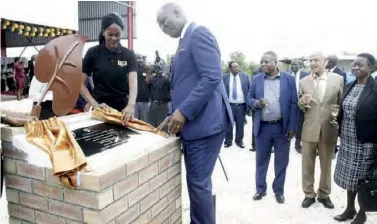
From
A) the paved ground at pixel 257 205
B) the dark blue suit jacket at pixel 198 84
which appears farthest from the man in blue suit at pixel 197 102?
the paved ground at pixel 257 205

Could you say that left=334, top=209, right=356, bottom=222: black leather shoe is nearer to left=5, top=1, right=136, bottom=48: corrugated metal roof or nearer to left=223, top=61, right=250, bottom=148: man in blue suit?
left=223, top=61, right=250, bottom=148: man in blue suit

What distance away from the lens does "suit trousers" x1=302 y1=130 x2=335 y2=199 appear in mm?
3488

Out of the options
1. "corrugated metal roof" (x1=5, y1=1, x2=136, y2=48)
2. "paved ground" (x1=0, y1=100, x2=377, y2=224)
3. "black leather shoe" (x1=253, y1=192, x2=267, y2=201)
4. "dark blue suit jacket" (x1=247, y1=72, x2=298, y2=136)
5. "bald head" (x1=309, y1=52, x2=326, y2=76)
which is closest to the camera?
"paved ground" (x1=0, y1=100, x2=377, y2=224)

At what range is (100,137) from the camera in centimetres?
210

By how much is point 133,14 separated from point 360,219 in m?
16.5

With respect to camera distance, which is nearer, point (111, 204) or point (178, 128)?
point (111, 204)

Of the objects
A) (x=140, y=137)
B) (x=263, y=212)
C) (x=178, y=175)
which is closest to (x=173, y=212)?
(x=178, y=175)

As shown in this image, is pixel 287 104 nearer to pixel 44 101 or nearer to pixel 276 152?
pixel 276 152

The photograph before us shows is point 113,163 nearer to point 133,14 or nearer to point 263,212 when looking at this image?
point 263,212

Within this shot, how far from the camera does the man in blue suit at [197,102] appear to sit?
2.09 m

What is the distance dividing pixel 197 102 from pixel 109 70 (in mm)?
1186

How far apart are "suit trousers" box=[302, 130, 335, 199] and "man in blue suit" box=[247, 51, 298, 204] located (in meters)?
0.21

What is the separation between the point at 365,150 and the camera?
296 centimetres

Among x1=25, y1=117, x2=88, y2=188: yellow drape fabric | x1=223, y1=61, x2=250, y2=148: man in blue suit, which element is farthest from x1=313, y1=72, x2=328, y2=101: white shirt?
x1=223, y1=61, x2=250, y2=148: man in blue suit
